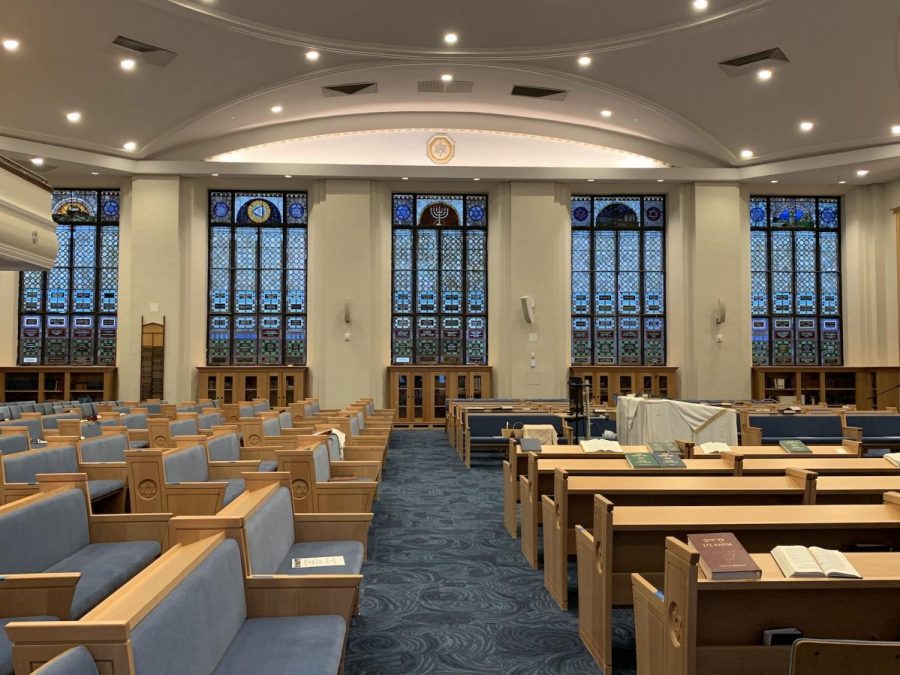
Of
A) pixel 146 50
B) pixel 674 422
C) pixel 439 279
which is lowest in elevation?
pixel 674 422

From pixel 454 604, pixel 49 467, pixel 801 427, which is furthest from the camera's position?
pixel 801 427

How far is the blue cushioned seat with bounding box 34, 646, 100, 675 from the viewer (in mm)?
1323

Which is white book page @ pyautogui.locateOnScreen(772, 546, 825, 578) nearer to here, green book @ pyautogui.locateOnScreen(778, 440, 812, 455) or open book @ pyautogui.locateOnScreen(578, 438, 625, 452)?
open book @ pyautogui.locateOnScreen(578, 438, 625, 452)

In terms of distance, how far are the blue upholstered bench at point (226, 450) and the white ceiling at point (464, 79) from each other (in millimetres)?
7311

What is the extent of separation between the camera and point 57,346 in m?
15.8

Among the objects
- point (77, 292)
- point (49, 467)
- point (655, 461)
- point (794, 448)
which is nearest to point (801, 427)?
point (794, 448)

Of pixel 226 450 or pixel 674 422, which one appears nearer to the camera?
pixel 226 450

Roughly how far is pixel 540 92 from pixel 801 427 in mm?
8163

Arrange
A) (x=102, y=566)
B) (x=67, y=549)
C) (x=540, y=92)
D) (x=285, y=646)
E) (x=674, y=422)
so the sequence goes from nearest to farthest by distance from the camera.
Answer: (x=285, y=646) → (x=102, y=566) → (x=67, y=549) → (x=674, y=422) → (x=540, y=92)

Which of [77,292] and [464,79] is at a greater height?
[464,79]

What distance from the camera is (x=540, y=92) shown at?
1412 cm

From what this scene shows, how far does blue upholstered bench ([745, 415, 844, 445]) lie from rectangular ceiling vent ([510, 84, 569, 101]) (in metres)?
7.65

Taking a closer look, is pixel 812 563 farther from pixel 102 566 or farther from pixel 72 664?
pixel 102 566

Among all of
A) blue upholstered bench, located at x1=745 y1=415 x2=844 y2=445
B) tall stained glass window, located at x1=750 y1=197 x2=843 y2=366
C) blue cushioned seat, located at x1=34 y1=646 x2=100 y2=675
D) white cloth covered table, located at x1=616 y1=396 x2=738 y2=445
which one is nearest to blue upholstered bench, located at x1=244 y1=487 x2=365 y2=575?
blue cushioned seat, located at x1=34 y1=646 x2=100 y2=675
